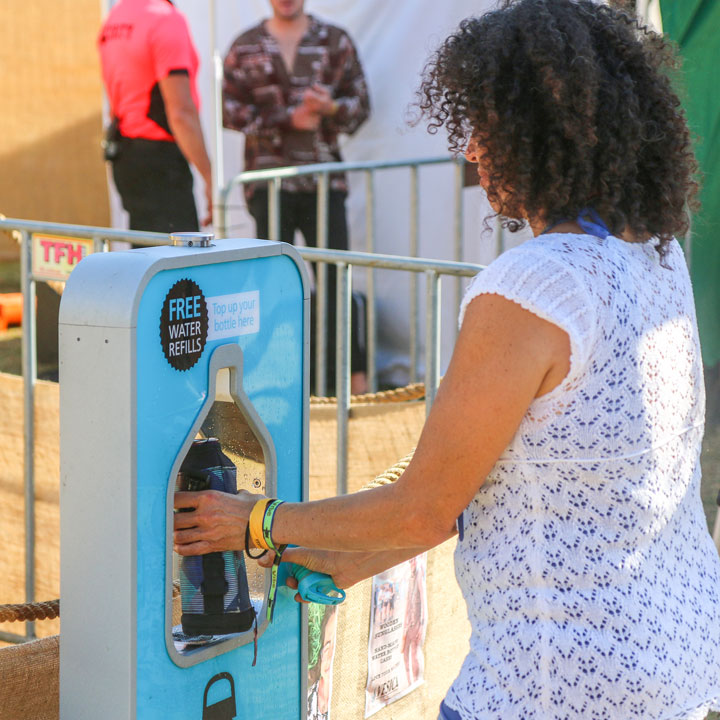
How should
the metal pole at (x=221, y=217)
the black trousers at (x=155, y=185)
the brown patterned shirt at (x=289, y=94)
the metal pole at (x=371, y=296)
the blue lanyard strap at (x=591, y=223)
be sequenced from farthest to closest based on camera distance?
the black trousers at (x=155, y=185), the brown patterned shirt at (x=289, y=94), the metal pole at (x=221, y=217), the metal pole at (x=371, y=296), the blue lanyard strap at (x=591, y=223)

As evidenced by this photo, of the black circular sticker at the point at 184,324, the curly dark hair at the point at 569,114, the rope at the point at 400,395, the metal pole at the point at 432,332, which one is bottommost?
the rope at the point at 400,395

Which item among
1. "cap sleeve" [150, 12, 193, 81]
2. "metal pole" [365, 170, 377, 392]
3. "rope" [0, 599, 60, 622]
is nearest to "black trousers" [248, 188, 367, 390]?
"metal pole" [365, 170, 377, 392]

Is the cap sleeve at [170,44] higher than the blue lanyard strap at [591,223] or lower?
higher

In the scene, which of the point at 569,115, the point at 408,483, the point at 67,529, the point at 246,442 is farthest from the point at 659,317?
the point at 67,529

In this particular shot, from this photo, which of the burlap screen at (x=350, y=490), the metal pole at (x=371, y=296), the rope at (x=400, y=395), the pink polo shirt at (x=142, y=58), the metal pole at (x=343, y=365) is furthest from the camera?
the pink polo shirt at (x=142, y=58)

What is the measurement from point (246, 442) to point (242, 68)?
453cm

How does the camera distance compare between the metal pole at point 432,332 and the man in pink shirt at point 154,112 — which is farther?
the man in pink shirt at point 154,112

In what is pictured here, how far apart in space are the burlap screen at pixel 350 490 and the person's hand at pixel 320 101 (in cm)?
269

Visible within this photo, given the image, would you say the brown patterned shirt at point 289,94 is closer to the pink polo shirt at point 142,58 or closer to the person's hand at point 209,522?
the pink polo shirt at point 142,58

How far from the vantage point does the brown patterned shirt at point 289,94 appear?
5664mm

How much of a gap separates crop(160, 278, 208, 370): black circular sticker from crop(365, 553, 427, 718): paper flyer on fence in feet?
3.07

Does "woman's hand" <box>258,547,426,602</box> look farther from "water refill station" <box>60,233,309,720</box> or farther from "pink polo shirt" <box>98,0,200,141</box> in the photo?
"pink polo shirt" <box>98,0,200,141</box>

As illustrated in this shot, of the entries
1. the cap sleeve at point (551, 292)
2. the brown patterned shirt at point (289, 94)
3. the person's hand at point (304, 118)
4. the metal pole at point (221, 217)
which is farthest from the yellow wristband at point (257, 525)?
the person's hand at point (304, 118)

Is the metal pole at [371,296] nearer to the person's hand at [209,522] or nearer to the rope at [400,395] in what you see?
the rope at [400,395]
